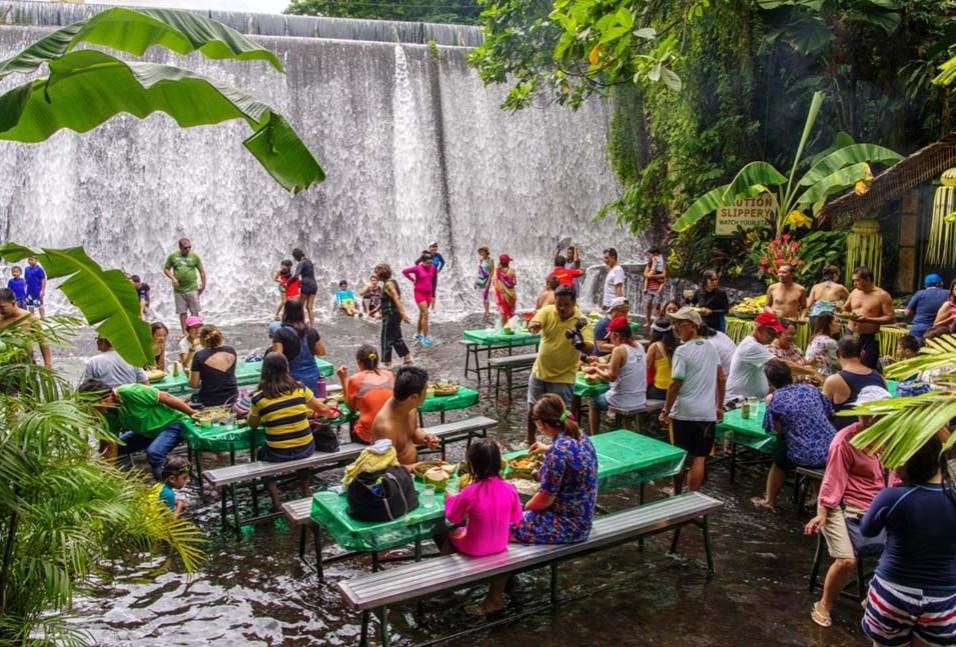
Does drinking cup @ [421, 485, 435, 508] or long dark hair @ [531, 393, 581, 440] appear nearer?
long dark hair @ [531, 393, 581, 440]

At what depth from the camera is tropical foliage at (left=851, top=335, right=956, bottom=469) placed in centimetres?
316

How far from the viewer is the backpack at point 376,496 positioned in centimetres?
501

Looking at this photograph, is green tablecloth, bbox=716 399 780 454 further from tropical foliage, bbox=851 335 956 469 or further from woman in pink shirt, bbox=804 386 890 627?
tropical foliage, bbox=851 335 956 469

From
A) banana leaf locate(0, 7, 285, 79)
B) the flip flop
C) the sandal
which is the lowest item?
the sandal

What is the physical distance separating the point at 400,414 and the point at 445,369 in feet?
20.4


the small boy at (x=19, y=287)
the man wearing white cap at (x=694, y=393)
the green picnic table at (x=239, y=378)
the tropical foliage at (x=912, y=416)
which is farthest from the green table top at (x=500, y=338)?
the small boy at (x=19, y=287)

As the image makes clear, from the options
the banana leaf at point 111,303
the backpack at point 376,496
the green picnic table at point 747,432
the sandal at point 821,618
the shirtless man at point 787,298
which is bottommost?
the sandal at point 821,618

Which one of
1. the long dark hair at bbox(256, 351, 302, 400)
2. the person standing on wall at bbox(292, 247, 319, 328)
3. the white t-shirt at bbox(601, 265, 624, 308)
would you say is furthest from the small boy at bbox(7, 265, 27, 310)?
the long dark hair at bbox(256, 351, 302, 400)

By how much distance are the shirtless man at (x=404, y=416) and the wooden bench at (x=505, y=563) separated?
Result: 105cm

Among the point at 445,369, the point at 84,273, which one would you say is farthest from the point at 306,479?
the point at 445,369

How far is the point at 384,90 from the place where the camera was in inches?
792

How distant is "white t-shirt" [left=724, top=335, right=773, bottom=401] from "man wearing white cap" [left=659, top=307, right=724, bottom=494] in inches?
Result: 39.9

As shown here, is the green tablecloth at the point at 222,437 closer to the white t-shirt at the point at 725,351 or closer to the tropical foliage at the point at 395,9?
the white t-shirt at the point at 725,351

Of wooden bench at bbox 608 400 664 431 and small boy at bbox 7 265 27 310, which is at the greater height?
small boy at bbox 7 265 27 310
